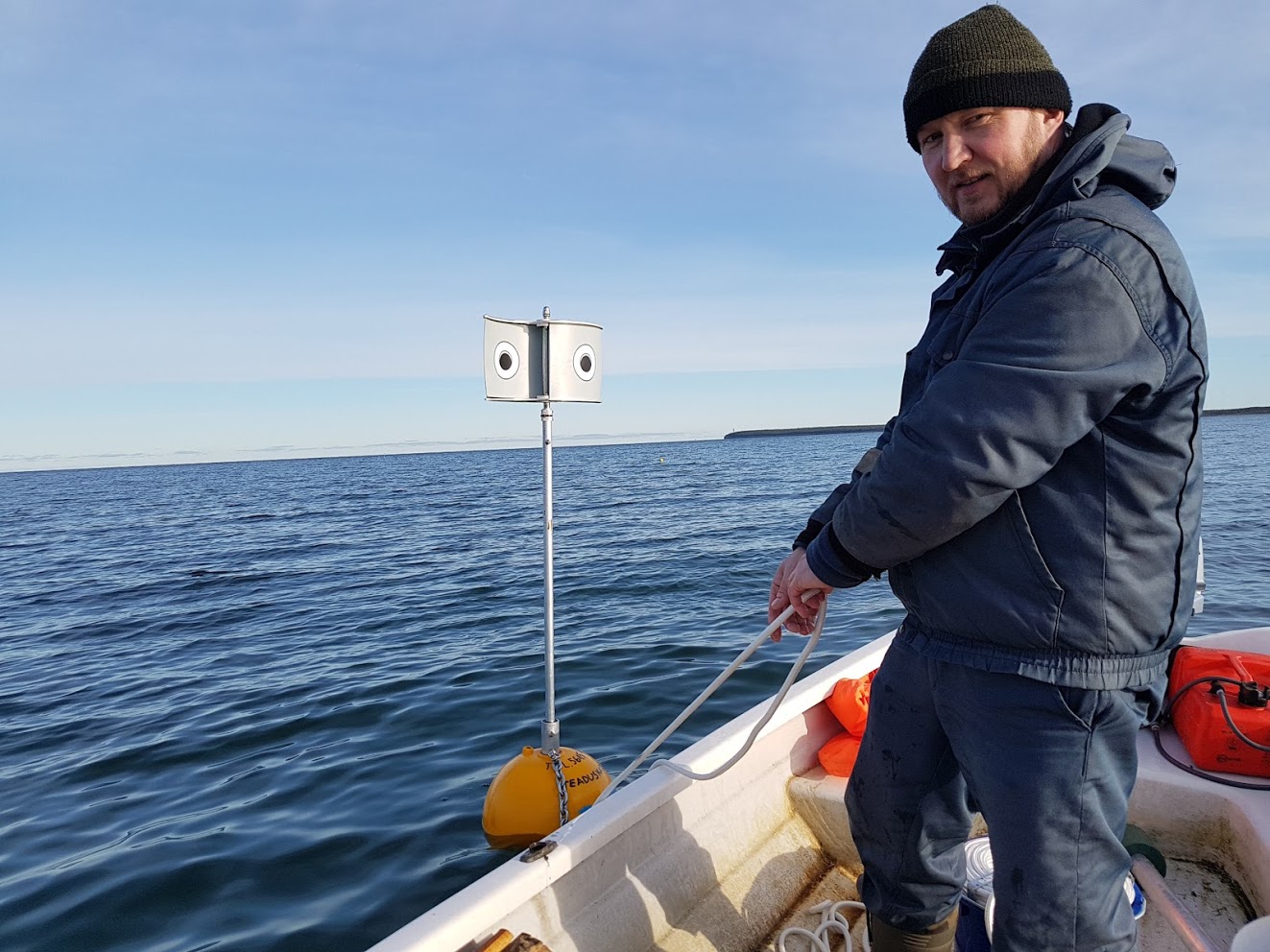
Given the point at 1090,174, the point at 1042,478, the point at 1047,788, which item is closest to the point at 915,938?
the point at 1047,788

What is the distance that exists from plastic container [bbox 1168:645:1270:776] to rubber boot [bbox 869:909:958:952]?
1714 millimetres

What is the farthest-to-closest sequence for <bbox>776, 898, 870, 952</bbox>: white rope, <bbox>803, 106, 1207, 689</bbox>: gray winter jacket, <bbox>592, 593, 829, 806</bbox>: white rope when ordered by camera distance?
<bbox>776, 898, 870, 952</bbox>: white rope < <bbox>592, 593, 829, 806</bbox>: white rope < <bbox>803, 106, 1207, 689</bbox>: gray winter jacket

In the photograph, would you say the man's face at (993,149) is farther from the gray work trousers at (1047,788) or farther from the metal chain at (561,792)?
the metal chain at (561,792)

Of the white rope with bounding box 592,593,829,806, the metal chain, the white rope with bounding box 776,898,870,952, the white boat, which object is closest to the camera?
the white rope with bounding box 592,593,829,806

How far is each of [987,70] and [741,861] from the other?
2.68 m

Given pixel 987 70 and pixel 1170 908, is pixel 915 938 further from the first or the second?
pixel 987 70

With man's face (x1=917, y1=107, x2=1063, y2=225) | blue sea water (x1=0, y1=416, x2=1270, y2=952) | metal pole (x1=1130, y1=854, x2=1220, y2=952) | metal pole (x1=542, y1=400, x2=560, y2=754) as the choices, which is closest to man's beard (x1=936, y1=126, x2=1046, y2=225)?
man's face (x1=917, y1=107, x2=1063, y2=225)

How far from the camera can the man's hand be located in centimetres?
195

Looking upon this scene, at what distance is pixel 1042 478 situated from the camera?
155 cm

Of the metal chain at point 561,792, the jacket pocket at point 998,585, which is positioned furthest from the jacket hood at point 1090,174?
the metal chain at point 561,792

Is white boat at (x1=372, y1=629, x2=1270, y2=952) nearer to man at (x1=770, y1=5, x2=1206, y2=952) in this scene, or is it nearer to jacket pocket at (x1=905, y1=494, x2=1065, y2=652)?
man at (x1=770, y1=5, x2=1206, y2=952)

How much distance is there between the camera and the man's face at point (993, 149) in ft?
5.59

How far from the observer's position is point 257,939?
3.97 meters

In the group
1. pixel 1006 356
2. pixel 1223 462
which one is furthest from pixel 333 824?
pixel 1223 462
